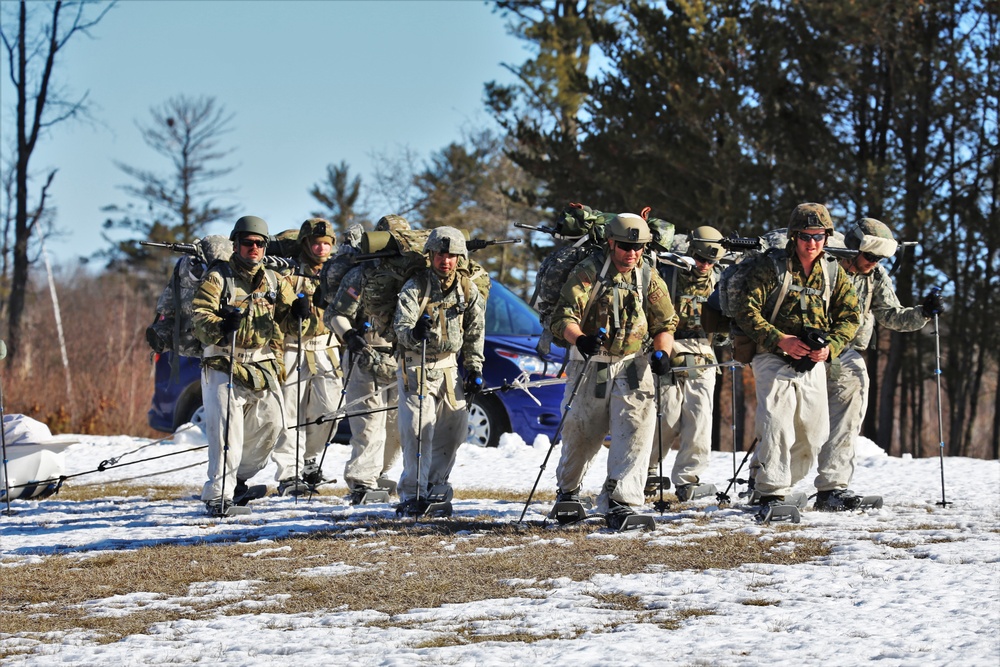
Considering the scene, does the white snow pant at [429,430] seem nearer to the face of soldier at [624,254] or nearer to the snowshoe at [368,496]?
the snowshoe at [368,496]

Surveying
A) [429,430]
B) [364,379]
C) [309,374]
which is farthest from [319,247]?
[429,430]

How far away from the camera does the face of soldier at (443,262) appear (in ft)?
32.4

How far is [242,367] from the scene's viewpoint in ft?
33.7

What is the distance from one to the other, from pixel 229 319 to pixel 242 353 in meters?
0.51

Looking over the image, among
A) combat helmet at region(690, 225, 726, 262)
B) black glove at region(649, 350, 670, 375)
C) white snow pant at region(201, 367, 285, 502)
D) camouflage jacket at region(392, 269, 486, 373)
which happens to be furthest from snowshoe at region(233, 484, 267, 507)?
combat helmet at region(690, 225, 726, 262)

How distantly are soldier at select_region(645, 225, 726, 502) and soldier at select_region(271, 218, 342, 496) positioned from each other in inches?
114

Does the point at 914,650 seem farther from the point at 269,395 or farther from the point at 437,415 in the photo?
the point at 269,395

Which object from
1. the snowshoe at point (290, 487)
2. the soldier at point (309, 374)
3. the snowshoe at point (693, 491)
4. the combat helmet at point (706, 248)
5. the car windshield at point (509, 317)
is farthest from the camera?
the car windshield at point (509, 317)

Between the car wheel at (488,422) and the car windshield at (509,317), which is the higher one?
the car windshield at (509,317)

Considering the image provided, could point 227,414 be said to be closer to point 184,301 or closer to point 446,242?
point 184,301

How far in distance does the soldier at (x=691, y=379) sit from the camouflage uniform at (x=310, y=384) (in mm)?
2885

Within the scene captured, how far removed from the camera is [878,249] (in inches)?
391

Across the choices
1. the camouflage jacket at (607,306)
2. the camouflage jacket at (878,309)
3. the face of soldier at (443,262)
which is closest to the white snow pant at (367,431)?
the face of soldier at (443,262)

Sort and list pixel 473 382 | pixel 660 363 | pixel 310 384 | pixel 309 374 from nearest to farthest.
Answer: pixel 660 363
pixel 473 382
pixel 309 374
pixel 310 384
